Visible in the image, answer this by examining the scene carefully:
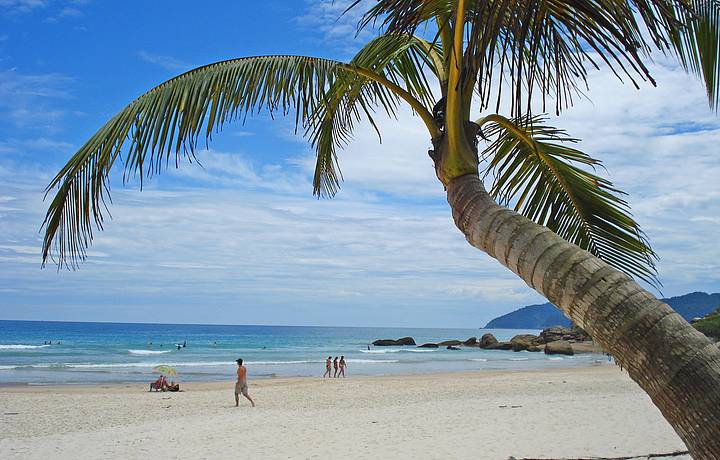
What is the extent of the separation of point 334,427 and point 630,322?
10562 millimetres

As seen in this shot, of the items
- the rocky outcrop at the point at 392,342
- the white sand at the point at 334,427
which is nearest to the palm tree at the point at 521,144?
the white sand at the point at 334,427

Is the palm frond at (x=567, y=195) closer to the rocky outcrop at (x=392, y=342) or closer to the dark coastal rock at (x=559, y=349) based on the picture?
the dark coastal rock at (x=559, y=349)

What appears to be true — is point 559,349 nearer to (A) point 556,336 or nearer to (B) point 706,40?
(A) point 556,336

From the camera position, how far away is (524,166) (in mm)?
4609

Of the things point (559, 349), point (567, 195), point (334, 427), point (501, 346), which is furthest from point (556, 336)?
point (567, 195)

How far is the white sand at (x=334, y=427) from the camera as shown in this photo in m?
9.45

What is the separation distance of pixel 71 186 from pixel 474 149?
204 cm

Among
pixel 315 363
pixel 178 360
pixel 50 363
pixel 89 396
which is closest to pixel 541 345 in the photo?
pixel 315 363

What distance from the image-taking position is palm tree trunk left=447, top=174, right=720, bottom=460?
2.02 metres

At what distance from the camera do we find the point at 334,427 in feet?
40.0

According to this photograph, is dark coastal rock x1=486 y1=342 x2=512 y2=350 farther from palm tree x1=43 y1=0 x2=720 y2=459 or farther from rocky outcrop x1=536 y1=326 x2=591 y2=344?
palm tree x1=43 y1=0 x2=720 y2=459

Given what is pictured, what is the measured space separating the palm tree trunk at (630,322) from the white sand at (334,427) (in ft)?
20.7

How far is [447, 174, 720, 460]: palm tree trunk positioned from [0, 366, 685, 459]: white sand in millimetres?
6321

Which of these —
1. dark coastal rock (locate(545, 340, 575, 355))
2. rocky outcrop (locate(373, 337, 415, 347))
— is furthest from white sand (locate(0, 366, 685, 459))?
rocky outcrop (locate(373, 337, 415, 347))
